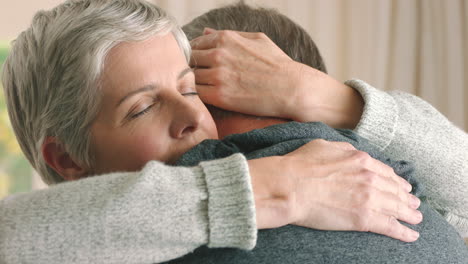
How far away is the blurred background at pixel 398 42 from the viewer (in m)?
3.13

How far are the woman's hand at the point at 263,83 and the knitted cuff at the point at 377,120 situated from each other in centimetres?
6

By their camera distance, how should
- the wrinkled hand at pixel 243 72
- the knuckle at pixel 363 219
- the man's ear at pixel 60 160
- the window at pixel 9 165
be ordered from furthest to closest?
1. the window at pixel 9 165
2. the wrinkled hand at pixel 243 72
3. the man's ear at pixel 60 160
4. the knuckle at pixel 363 219

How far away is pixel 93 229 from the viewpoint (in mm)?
864

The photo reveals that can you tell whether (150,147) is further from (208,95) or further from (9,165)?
(9,165)

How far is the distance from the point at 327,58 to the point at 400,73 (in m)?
0.41

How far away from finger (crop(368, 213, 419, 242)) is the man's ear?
2.02 ft

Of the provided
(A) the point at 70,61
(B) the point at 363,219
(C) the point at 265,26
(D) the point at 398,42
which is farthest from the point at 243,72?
(D) the point at 398,42

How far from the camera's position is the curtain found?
10.3ft

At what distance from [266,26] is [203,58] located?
202mm

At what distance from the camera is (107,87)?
1154 millimetres

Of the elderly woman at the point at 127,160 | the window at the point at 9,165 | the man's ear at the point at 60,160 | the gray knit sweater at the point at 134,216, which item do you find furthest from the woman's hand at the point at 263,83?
the window at the point at 9,165

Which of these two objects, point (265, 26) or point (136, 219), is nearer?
point (136, 219)

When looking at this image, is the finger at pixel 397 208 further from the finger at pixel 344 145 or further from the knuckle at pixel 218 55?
the knuckle at pixel 218 55

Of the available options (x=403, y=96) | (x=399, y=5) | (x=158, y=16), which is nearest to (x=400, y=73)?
(x=399, y=5)
